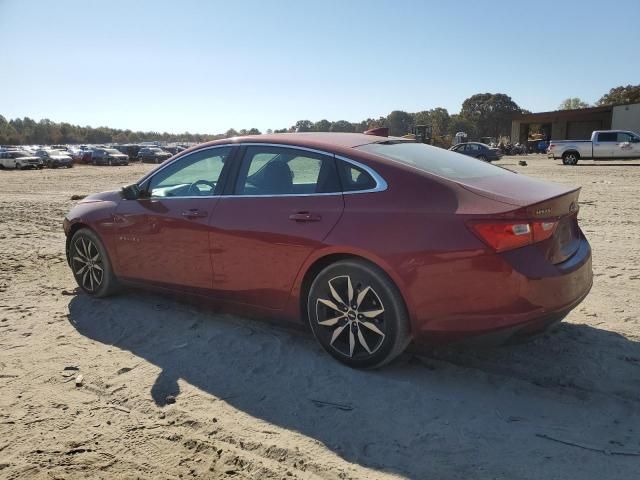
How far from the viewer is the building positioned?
47.8 m

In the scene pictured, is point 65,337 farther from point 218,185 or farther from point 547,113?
point 547,113

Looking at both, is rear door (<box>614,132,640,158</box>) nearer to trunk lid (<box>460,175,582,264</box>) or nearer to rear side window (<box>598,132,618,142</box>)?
rear side window (<box>598,132,618,142</box>)

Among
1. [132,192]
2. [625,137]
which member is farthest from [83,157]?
[132,192]

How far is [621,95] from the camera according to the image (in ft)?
269

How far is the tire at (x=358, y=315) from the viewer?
3.28 metres

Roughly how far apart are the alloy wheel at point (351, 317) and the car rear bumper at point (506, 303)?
0.31m

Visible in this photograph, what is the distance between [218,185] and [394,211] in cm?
163

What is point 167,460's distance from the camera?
2.65 m

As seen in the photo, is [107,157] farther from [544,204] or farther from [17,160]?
[544,204]

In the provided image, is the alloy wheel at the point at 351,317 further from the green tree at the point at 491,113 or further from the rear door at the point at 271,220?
the green tree at the point at 491,113

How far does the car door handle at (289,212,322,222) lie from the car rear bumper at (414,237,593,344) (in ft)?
3.17

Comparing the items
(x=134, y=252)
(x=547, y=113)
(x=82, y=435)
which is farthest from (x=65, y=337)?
(x=547, y=113)

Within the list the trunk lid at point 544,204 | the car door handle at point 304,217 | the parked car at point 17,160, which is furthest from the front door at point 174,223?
the parked car at point 17,160

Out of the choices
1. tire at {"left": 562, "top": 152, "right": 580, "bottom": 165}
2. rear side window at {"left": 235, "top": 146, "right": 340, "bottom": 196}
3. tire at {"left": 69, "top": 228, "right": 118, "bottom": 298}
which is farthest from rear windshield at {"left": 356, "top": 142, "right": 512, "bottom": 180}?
tire at {"left": 562, "top": 152, "right": 580, "bottom": 165}
